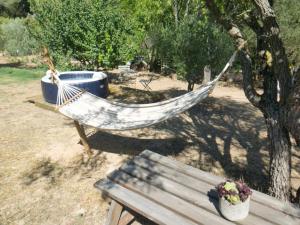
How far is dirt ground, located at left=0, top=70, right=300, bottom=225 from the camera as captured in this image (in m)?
5.15

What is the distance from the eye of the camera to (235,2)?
23.7ft

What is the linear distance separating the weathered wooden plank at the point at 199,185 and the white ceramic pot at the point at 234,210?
202mm

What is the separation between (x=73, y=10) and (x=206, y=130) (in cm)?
756

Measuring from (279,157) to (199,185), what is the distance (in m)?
1.43

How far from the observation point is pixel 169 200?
379 centimetres

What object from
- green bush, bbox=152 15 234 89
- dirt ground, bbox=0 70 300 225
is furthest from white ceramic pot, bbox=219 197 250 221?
green bush, bbox=152 15 234 89

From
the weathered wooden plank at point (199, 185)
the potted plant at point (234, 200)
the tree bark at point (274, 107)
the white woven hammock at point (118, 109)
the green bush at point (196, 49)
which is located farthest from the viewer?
the green bush at point (196, 49)

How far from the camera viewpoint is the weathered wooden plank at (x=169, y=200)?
11.3 ft

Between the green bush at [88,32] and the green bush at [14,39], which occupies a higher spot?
the green bush at [88,32]

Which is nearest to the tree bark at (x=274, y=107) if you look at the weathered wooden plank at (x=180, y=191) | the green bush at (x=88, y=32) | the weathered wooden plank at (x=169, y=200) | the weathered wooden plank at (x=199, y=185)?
the weathered wooden plank at (x=199, y=185)

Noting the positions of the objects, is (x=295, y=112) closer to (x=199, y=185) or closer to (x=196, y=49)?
(x=199, y=185)

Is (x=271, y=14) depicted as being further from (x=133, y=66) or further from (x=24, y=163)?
(x=133, y=66)

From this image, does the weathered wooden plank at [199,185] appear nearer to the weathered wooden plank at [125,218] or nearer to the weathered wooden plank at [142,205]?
the weathered wooden plank at [142,205]

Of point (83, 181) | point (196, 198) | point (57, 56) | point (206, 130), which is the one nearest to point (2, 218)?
point (83, 181)
